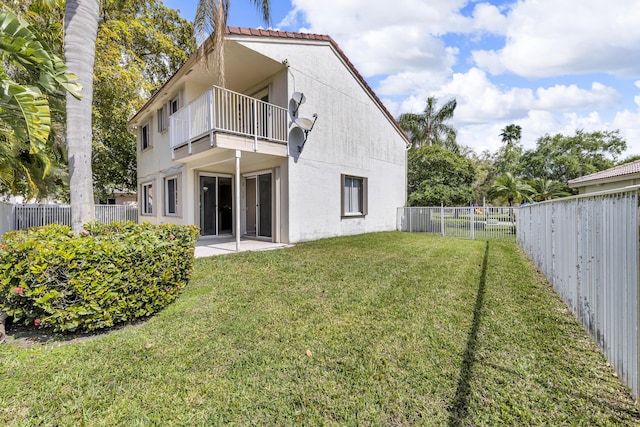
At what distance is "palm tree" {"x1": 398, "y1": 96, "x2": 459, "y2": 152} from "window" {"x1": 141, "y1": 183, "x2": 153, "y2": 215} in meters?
23.1

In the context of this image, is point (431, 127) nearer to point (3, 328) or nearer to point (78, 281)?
point (78, 281)

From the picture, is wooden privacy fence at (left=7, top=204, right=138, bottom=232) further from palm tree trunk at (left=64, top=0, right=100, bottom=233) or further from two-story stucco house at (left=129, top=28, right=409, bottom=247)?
palm tree trunk at (left=64, top=0, right=100, bottom=233)

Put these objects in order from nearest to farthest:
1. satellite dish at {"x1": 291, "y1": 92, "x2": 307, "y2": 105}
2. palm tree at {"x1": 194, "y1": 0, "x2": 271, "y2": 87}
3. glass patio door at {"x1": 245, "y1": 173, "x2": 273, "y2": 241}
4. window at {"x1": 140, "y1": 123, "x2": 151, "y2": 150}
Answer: palm tree at {"x1": 194, "y1": 0, "x2": 271, "y2": 87} < satellite dish at {"x1": 291, "y1": 92, "x2": 307, "y2": 105} < glass patio door at {"x1": 245, "y1": 173, "x2": 273, "y2": 241} < window at {"x1": 140, "y1": 123, "x2": 151, "y2": 150}

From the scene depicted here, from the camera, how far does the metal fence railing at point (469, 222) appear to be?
12.0 metres

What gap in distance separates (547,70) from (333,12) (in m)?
12.3

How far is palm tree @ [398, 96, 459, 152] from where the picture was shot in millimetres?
28516

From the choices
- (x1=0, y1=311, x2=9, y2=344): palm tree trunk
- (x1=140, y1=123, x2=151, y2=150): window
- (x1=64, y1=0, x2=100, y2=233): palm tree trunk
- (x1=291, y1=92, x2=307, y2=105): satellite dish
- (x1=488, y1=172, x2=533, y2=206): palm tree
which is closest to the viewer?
(x1=0, y1=311, x2=9, y2=344): palm tree trunk

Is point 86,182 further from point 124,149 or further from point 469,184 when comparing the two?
point 469,184

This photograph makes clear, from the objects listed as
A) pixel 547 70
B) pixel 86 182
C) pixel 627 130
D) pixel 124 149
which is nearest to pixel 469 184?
pixel 547 70

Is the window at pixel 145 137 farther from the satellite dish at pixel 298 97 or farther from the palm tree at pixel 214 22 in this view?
the palm tree at pixel 214 22

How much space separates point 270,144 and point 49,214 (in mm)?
13647

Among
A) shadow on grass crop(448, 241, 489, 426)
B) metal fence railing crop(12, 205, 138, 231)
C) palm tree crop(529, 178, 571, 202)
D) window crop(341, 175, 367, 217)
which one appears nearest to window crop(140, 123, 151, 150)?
metal fence railing crop(12, 205, 138, 231)

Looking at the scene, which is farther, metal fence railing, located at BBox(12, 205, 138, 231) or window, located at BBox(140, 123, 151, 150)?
window, located at BBox(140, 123, 151, 150)

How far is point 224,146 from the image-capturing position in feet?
26.8
